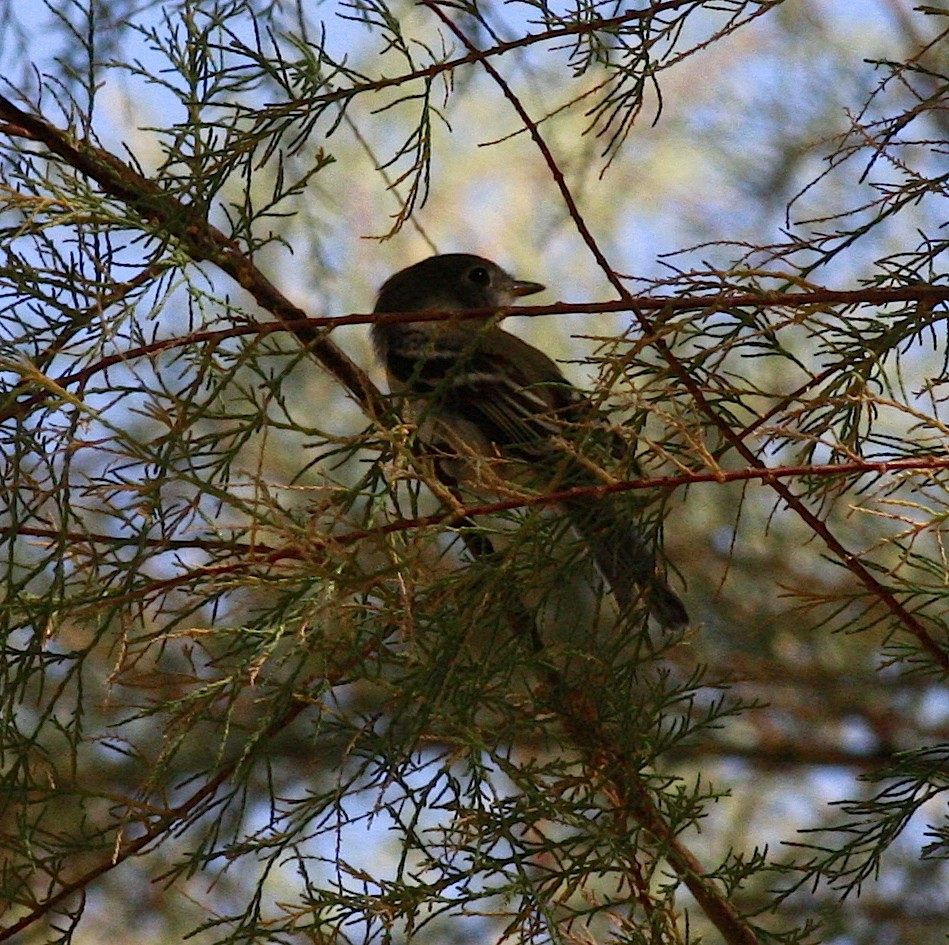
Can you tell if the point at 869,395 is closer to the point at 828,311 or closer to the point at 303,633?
the point at 828,311

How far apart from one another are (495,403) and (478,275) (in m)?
1.13

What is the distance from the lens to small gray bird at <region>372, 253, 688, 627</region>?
2332mm

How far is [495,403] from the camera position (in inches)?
168

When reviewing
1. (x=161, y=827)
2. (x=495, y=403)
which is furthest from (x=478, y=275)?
(x=161, y=827)

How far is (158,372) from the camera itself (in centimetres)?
221

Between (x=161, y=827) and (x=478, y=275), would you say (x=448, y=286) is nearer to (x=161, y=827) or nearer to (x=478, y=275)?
(x=478, y=275)

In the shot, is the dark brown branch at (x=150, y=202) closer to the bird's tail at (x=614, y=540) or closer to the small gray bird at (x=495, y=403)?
the small gray bird at (x=495, y=403)

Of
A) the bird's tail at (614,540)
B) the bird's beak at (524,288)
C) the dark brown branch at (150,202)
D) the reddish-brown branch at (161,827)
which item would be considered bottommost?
the reddish-brown branch at (161,827)

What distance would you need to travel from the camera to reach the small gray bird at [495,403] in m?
2.33

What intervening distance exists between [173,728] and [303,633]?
38 cm

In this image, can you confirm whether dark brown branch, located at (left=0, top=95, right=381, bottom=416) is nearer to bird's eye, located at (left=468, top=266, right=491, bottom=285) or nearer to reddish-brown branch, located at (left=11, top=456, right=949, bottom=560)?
reddish-brown branch, located at (left=11, top=456, right=949, bottom=560)

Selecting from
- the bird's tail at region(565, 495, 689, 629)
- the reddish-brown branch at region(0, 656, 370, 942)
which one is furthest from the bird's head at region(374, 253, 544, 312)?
the reddish-brown branch at region(0, 656, 370, 942)

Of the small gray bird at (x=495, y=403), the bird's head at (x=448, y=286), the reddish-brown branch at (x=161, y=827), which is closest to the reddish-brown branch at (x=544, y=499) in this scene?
the small gray bird at (x=495, y=403)

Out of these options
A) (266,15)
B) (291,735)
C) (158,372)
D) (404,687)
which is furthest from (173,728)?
(291,735)
